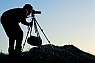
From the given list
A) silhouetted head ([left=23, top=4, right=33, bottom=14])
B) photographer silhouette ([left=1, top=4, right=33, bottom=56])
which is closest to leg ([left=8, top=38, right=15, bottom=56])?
photographer silhouette ([left=1, top=4, right=33, bottom=56])

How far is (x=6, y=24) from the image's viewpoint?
53.6 ft

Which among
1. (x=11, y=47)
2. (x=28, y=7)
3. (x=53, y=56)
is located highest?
(x=28, y=7)

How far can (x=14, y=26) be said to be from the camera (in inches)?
640

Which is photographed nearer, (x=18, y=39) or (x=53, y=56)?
(x=18, y=39)

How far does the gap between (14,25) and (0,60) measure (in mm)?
2045

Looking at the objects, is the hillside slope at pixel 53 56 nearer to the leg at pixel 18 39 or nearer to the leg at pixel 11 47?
the leg at pixel 11 47

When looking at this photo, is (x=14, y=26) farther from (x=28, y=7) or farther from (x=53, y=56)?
(x=53, y=56)

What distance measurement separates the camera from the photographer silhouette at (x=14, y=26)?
16.2m

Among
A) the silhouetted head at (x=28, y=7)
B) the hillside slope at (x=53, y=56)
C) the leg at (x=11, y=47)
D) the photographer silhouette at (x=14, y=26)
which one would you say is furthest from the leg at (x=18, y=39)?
the silhouetted head at (x=28, y=7)

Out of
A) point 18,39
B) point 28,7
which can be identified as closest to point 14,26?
point 18,39

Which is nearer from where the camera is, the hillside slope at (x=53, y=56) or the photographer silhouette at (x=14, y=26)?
the photographer silhouette at (x=14, y=26)

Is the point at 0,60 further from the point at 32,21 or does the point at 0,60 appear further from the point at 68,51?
the point at 68,51

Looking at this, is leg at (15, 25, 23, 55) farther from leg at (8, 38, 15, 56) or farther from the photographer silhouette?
leg at (8, 38, 15, 56)

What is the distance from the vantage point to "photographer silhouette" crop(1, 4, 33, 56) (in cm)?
1623
